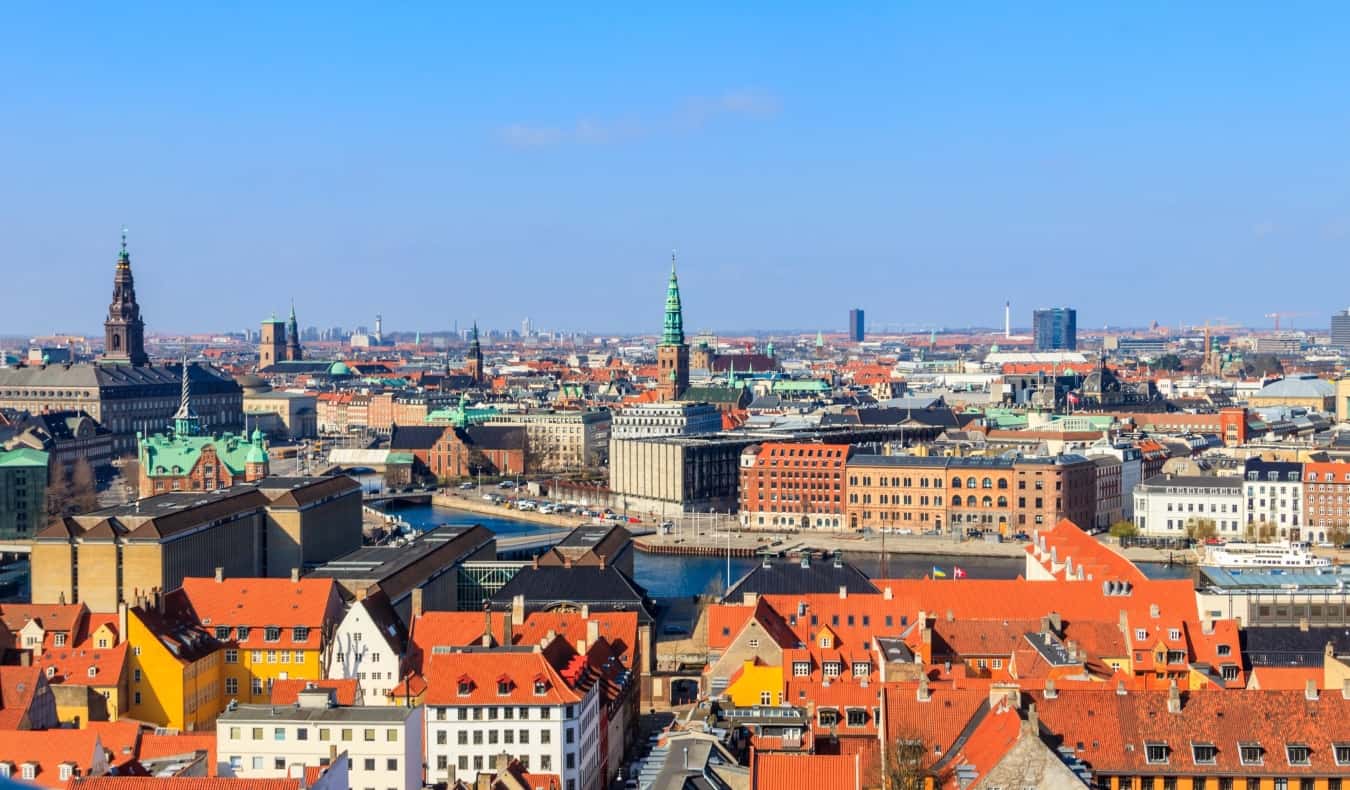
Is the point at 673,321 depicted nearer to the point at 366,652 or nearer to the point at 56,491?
the point at 56,491

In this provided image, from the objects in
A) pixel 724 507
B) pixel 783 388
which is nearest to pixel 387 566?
pixel 724 507

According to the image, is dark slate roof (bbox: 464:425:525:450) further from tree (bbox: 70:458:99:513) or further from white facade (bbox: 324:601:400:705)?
white facade (bbox: 324:601:400:705)

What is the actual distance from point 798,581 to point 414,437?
206 ft

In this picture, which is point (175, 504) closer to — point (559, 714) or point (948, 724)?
point (559, 714)

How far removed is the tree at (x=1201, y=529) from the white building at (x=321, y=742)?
4628cm

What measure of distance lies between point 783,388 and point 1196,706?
108 meters

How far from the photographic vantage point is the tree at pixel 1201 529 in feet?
219

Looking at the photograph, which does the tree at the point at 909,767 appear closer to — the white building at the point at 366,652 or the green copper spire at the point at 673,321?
the white building at the point at 366,652

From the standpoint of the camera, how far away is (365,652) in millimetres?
31359

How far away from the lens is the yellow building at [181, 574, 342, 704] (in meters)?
33.2

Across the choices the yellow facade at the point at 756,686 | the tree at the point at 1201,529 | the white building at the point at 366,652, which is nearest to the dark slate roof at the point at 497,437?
the tree at the point at 1201,529

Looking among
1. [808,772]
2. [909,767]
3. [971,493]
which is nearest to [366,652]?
[808,772]

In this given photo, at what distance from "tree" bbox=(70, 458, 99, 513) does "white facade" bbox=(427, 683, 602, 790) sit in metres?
42.6

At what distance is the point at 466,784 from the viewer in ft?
79.4
